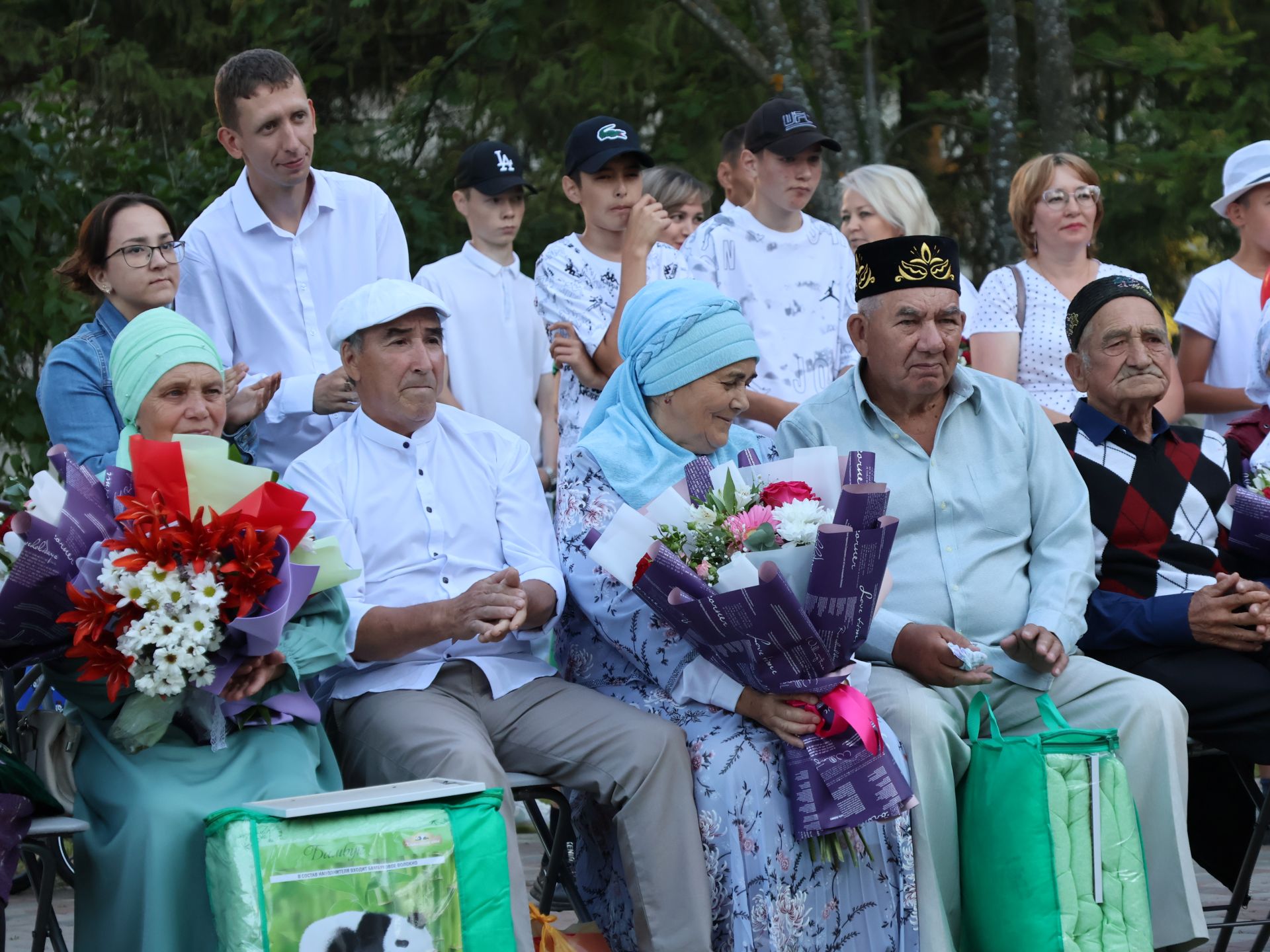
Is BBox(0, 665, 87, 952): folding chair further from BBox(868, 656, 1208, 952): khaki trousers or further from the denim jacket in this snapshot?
BBox(868, 656, 1208, 952): khaki trousers

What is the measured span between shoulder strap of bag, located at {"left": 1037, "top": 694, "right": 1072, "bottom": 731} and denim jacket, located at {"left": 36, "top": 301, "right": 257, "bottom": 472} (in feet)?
7.52

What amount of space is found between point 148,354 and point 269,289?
902 millimetres

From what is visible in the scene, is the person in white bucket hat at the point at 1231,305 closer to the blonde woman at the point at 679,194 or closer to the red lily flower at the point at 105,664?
the blonde woman at the point at 679,194

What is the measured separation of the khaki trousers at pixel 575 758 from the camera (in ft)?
12.0

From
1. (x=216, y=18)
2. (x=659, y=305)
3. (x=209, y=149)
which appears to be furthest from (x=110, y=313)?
(x=216, y=18)

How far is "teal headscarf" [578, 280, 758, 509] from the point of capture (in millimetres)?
4102

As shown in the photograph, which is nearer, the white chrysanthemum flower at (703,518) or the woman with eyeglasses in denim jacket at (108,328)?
the white chrysanthemum flower at (703,518)

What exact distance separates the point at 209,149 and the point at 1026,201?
15.8ft

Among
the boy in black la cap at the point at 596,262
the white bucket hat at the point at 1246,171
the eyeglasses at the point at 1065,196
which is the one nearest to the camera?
the boy in black la cap at the point at 596,262

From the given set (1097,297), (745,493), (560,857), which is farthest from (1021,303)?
(560,857)

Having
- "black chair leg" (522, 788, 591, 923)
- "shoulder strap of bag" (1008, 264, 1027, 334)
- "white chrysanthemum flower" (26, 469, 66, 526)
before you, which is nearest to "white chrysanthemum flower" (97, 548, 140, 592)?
"white chrysanthemum flower" (26, 469, 66, 526)

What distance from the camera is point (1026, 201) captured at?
18.5 feet

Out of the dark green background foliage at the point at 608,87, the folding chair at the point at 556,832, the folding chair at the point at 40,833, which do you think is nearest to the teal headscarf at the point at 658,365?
the folding chair at the point at 556,832

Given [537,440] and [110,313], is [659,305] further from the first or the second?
[537,440]
